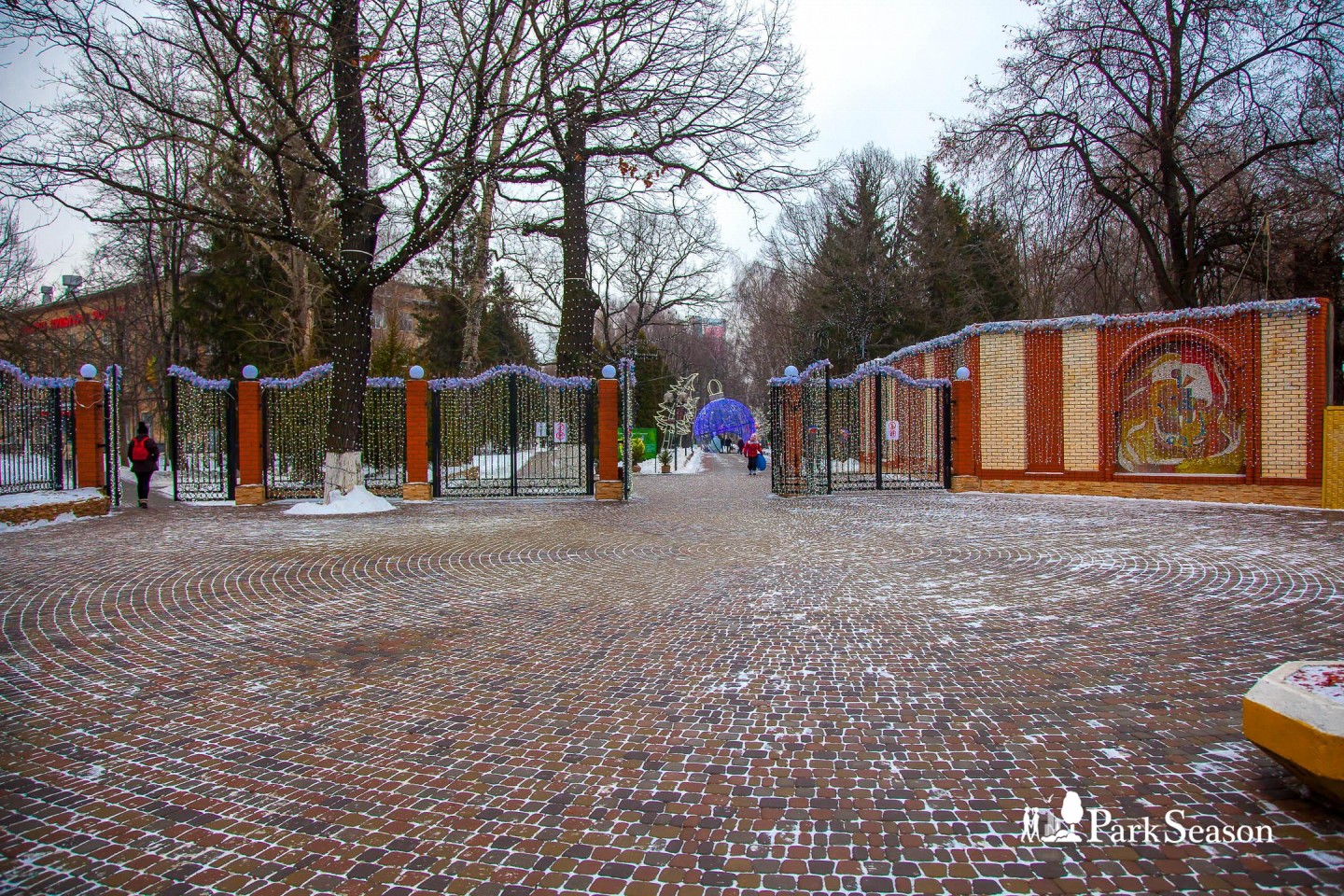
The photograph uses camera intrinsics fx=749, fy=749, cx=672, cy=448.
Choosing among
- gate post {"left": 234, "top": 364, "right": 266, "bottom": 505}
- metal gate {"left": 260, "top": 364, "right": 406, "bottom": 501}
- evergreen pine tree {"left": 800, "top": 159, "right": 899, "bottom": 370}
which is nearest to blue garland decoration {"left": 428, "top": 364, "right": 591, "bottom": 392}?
metal gate {"left": 260, "top": 364, "right": 406, "bottom": 501}

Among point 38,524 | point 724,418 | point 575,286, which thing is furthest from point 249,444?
point 724,418

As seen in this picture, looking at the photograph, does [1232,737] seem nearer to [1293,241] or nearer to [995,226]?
[1293,241]

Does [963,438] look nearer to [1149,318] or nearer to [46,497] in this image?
[1149,318]

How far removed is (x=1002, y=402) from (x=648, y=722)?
628 inches

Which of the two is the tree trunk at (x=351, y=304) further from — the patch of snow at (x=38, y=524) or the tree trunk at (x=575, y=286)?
the tree trunk at (x=575, y=286)

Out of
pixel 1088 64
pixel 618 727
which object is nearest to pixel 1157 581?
pixel 618 727

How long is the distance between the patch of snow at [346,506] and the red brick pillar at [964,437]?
12999 millimetres

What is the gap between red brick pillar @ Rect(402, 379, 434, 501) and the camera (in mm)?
16453

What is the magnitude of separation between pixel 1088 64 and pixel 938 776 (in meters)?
21.3

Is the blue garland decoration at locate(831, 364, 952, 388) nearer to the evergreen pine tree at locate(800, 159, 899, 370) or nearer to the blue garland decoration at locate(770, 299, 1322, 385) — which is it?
the blue garland decoration at locate(770, 299, 1322, 385)

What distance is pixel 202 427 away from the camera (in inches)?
680

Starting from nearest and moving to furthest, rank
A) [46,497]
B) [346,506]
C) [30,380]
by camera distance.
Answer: [46,497]
[346,506]
[30,380]

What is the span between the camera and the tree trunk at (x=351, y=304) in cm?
1431

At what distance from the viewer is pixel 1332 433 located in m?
13.2
